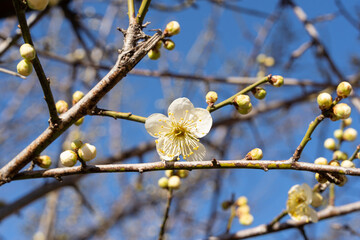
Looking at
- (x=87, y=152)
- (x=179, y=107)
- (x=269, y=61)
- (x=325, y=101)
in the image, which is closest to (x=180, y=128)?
(x=179, y=107)

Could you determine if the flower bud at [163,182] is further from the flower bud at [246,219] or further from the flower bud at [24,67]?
the flower bud at [24,67]

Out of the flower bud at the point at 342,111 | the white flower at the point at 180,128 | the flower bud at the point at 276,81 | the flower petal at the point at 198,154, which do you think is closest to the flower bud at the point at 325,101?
the flower bud at the point at 342,111

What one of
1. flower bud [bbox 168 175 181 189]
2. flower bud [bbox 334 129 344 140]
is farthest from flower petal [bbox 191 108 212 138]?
flower bud [bbox 334 129 344 140]

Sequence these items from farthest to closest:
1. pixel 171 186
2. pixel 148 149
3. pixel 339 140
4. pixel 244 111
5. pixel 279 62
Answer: pixel 279 62 → pixel 148 149 → pixel 339 140 → pixel 171 186 → pixel 244 111

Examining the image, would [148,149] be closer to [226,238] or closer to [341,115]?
[226,238]

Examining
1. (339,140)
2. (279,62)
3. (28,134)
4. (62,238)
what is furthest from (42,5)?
(28,134)

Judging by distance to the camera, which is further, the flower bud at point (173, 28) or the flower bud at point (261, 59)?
the flower bud at point (261, 59)

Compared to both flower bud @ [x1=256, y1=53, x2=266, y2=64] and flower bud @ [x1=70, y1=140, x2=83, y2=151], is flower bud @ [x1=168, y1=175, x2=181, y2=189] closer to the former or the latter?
flower bud @ [x1=70, y1=140, x2=83, y2=151]

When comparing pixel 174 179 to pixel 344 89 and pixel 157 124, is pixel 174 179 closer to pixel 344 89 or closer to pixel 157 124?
pixel 157 124
